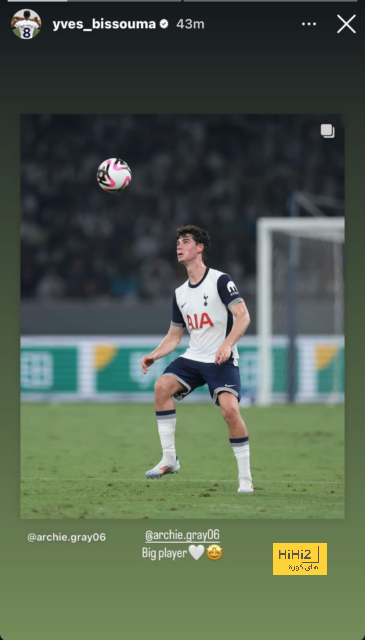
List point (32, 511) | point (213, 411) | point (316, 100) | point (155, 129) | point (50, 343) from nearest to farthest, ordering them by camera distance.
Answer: point (316, 100), point (32, 511), point (213, 411), point (50, 343), point (155, 129)

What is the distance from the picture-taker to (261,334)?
16.7m

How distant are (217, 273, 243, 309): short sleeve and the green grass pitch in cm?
139

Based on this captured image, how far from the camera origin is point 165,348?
730cm

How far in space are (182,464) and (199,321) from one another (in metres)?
2.76

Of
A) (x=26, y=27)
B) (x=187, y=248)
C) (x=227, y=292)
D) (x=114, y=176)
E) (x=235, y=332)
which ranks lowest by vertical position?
(x=235, y=332)

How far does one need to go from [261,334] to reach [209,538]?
12.0m

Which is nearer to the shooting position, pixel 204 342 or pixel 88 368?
pixel 204 342

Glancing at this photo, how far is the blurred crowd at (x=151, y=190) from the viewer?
2364 centimetres

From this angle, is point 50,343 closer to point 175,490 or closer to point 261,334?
point 261,334

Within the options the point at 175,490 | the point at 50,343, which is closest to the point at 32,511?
the point at 175,490

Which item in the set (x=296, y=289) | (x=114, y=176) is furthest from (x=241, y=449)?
(x=296, y=289)

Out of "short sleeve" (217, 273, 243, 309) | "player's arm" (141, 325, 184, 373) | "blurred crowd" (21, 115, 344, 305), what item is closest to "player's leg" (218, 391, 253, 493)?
"player's arm" (141, 325, 184, 373)

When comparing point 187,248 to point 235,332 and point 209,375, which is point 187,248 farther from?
point 209,375

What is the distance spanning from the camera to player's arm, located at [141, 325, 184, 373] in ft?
23.1
